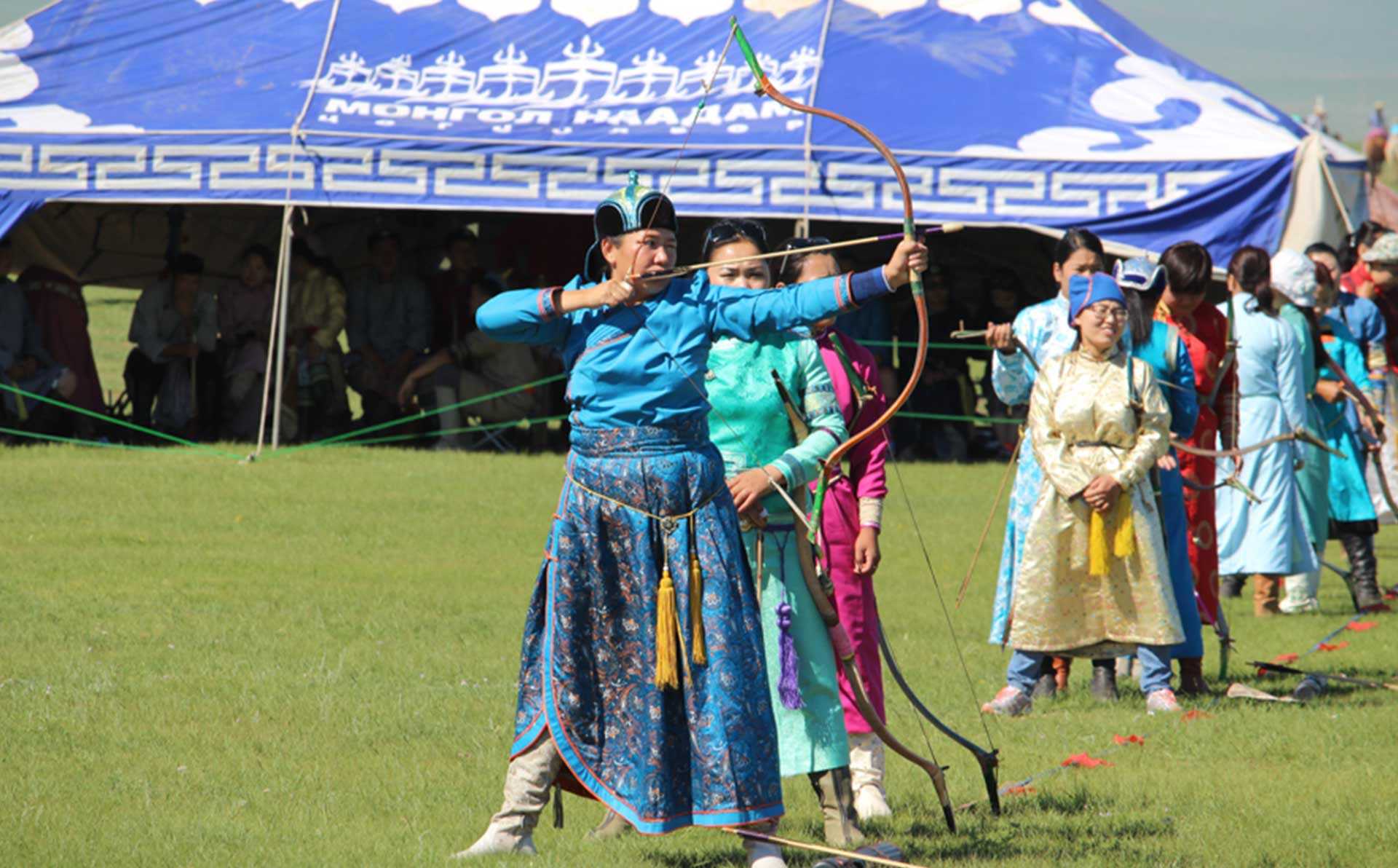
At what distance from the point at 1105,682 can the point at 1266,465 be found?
8.68 ft

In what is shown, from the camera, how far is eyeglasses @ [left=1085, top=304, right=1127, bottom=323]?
5.70 meters

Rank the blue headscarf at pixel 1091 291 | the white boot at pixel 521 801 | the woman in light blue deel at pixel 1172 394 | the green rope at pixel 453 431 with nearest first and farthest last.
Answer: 1. the white boot at pixel 521 801
2. the blue headscarf at pixel 1091 291
3. the woman in light blue deel at pixel 1172 394
4. the green rope at pixel 453 431

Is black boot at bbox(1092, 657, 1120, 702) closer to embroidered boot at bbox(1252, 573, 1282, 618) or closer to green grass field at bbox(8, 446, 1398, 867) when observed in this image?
green grass field at bbox(8, 446, 1398, 867)

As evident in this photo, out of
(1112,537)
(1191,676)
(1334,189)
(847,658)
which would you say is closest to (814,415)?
(847,658)

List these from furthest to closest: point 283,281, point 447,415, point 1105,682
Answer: point 447,415
point 283,281
point 1105,682

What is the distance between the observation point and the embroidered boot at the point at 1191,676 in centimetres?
625

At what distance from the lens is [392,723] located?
5.29 metres

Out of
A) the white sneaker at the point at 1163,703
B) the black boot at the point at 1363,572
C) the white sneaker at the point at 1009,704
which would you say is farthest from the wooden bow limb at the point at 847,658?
the black boot at the point at 1363,572

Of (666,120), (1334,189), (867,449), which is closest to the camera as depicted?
(867,449)

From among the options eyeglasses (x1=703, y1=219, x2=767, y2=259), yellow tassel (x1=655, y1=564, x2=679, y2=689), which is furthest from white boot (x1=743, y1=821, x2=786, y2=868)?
eyeglasses (x1=703, y1=219, x2=767, y2=259)

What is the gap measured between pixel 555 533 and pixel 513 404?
9434 mm

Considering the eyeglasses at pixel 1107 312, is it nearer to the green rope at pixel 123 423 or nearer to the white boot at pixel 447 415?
the green rope at pixel 123 423

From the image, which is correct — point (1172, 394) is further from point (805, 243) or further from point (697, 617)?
point (697, 617)

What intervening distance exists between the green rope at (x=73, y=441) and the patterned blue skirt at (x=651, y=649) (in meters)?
8.94
